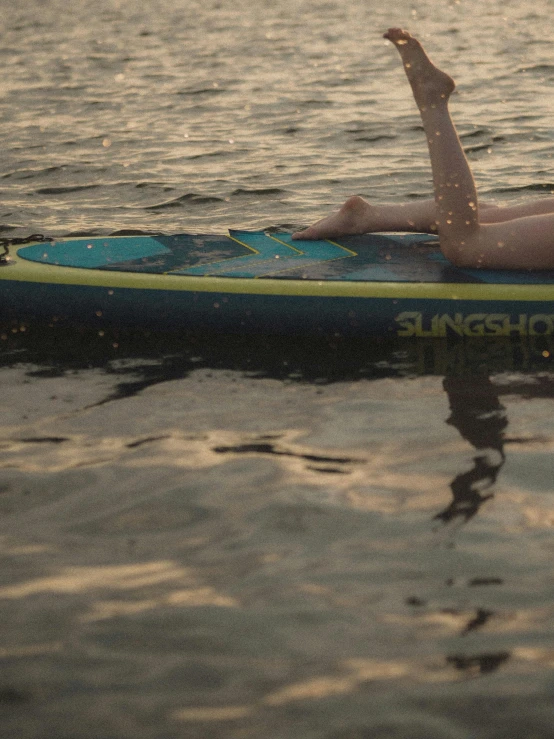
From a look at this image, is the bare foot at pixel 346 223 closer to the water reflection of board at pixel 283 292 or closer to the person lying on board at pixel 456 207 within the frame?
the water reflection of board at pixel 283 292

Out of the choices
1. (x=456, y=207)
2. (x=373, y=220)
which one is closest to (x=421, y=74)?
(x=456, y=207)

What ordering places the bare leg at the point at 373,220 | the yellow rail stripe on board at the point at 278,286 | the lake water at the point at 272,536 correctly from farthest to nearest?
1. the bare leg at the point at 373,220
2. the yellow rail stripe on board at the point at 278,286
3. the lake water at the point at 272,536

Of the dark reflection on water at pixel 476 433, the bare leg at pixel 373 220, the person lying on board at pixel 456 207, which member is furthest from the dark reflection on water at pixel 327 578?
the bare leg at pixel 373 220

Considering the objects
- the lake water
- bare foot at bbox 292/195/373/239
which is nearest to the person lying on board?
the lake water

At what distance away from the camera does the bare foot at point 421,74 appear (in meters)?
4.21

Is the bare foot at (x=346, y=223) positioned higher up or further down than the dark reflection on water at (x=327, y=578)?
higher up

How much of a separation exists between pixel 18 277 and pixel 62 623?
2245mm

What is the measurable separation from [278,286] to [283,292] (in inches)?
1.3

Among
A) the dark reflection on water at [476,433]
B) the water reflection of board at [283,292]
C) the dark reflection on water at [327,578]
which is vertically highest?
the water reflection of board at [283,292]

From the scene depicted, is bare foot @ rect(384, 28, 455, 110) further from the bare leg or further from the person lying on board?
the bare leg

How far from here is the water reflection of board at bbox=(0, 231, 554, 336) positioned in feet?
13.9

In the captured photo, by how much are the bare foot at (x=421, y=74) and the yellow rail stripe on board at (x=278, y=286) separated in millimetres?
719

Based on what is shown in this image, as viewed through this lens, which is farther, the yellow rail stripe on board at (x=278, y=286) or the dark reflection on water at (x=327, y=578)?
the yellow rail stripe on board at (x=278, y=286)

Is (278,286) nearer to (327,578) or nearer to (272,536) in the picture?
(272,536)
